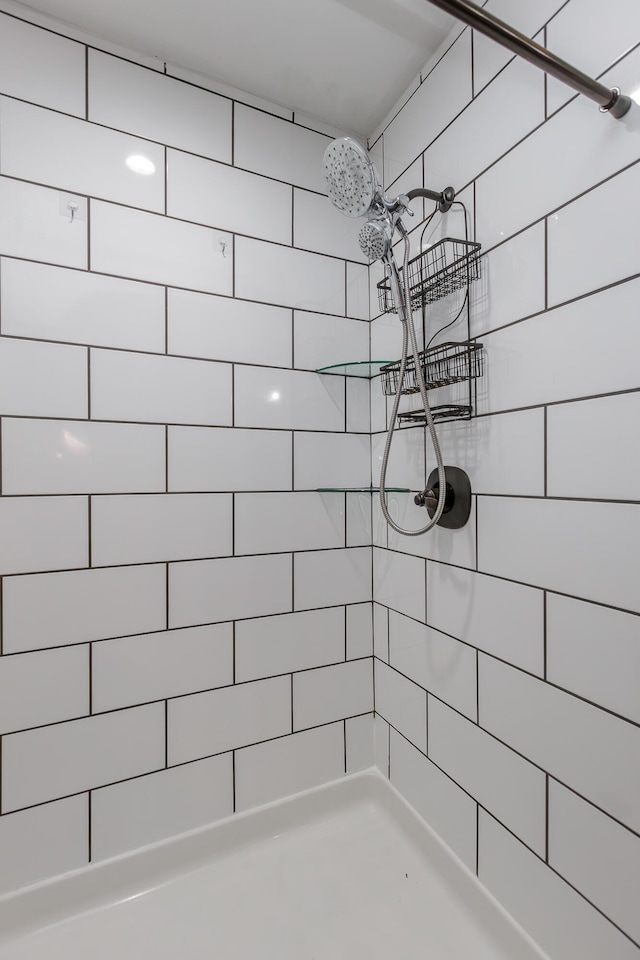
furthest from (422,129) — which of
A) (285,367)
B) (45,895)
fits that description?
(45,895)

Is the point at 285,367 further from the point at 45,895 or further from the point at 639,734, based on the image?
the point at 45,895

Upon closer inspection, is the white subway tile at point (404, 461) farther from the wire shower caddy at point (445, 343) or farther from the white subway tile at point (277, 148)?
the white subway tile at point (277, 148)

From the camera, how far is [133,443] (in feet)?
3.43

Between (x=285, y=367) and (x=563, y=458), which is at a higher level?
(x=285, y=367)

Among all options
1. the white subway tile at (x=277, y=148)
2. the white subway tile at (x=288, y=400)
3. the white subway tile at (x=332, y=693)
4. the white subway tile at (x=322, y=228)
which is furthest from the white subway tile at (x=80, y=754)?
the white subway tile at (x=277, y=148)

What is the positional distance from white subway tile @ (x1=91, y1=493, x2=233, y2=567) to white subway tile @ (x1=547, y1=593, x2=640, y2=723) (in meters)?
0.72

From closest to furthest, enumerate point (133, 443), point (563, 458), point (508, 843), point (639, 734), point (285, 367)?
point (639, 734) < point (563, 458) < point (508, 843) < point (133, 443) < point (285, 367)

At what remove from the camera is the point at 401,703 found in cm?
120

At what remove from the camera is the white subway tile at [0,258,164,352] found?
3.13 ft

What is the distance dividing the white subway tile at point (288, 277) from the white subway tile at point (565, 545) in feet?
2.28

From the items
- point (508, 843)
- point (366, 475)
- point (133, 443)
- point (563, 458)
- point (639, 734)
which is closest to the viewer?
point (639, 734)

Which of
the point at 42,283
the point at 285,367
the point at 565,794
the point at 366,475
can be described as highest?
the point at 42,283

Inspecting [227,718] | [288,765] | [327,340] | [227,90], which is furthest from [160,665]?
[227,90]

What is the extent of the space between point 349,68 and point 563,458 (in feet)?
3.42
